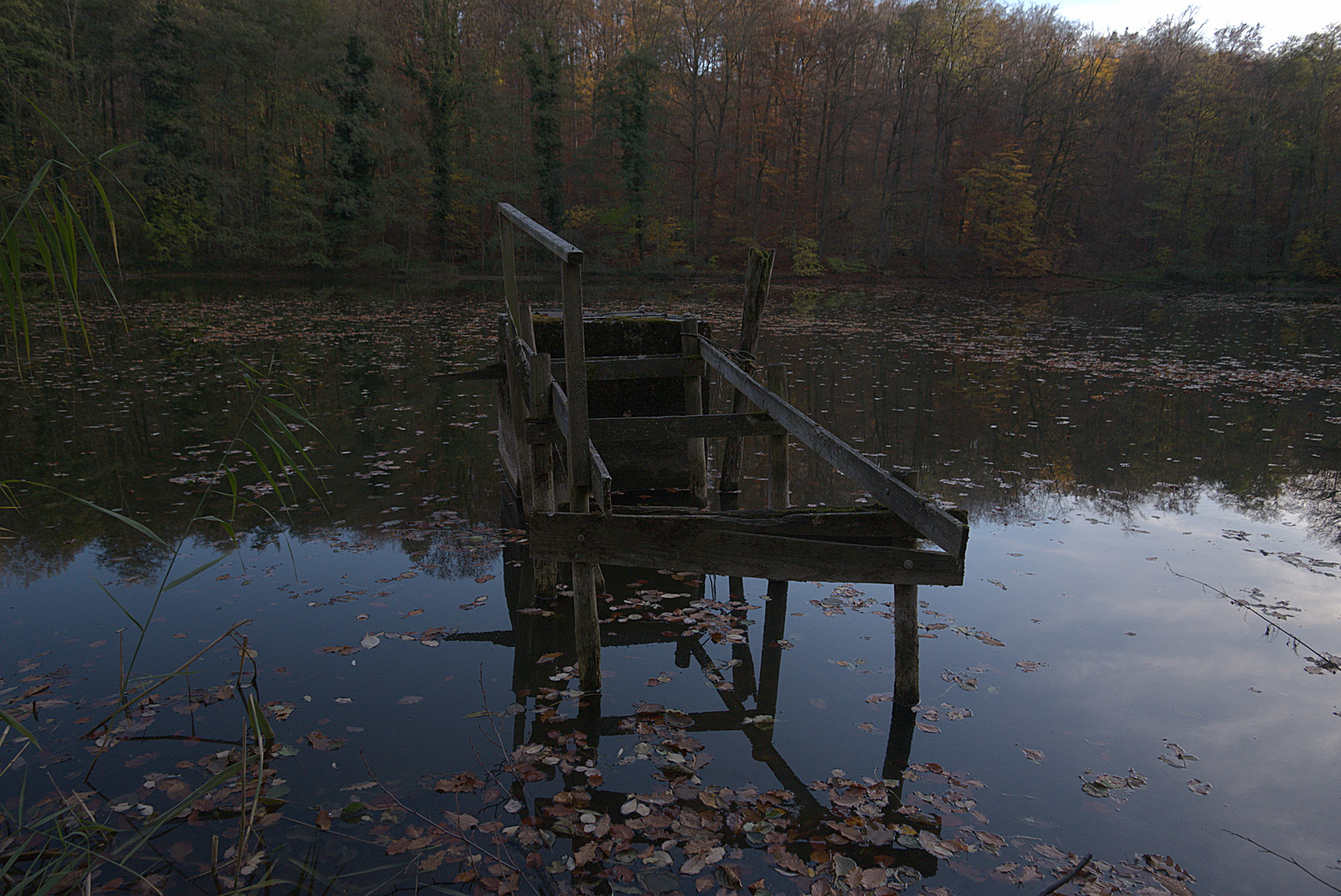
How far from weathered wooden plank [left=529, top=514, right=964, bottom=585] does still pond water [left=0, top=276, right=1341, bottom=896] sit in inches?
39.7

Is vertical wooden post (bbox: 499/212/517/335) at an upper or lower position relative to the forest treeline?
lower

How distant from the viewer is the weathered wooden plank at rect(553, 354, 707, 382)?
316 inches

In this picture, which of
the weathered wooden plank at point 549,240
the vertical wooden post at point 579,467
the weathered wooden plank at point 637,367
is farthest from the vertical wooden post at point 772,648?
the weathered wooden plank at point 549,240

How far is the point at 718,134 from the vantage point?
52.7 meters

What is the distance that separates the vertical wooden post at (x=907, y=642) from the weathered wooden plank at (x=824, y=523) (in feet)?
0.55

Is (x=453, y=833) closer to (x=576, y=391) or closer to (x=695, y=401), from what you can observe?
(x=576, y=391)

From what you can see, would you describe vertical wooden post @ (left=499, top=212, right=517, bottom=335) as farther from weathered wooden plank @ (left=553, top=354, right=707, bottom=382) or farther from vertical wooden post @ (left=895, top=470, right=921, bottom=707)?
vertical wooden post @ (left=895, top=470, right=921, bottom=707)

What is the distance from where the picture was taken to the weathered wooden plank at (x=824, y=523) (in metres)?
4.79

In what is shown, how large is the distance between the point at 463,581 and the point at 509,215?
326 centimetres

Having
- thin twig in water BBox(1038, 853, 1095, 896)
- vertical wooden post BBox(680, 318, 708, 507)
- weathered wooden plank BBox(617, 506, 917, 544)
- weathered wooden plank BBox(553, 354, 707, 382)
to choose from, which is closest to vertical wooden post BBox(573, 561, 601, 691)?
weathered wooden plank BBox(617, 506, 917, 544)

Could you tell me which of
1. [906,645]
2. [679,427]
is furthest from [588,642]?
[679,427]

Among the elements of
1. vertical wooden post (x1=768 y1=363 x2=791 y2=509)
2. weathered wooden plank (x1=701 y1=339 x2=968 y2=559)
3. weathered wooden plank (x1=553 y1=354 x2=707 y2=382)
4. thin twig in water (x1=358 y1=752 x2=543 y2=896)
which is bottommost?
thin twig in water (x1=358 y1=752 x2=543 y2=896)

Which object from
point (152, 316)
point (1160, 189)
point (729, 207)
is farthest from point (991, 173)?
point (152, 316)

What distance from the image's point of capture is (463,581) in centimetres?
678
